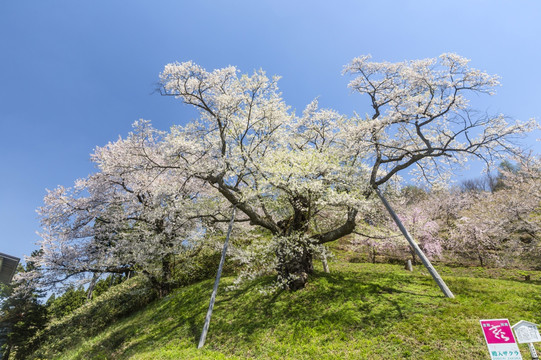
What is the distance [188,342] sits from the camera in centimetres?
911

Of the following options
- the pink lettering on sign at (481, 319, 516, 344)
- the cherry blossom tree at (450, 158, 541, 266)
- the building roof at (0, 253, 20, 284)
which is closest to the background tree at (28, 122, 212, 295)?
the building roof at (0, 253, 20, 284)

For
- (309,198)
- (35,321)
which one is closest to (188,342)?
(309,198)

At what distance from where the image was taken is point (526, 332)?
4324 mm

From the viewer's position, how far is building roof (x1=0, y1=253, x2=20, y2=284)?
1563cm

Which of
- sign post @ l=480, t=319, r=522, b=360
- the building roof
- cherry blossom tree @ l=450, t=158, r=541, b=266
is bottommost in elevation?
the building roof

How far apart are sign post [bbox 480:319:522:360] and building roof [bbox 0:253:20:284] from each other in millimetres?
24095

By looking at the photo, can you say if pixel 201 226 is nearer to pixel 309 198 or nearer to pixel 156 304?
pixel 156 304

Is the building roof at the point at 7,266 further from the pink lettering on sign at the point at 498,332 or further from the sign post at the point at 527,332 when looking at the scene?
the sign post at the point at 527,332

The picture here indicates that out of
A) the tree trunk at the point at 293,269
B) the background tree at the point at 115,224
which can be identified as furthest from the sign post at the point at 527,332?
the background tree at the point at 115,224

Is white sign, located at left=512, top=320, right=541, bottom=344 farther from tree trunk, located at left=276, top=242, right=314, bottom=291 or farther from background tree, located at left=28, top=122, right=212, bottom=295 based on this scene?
background tree, located at left=28, top=122, right=212, bottom=295

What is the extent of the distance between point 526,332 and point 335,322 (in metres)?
5.10

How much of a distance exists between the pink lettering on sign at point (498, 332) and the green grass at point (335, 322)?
2.10 meters

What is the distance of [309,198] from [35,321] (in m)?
25.0

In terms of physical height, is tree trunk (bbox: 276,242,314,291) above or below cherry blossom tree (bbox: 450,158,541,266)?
below
